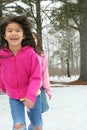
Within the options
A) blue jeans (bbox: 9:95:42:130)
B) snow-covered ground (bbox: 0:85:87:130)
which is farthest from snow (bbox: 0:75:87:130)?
blue jeans (bbox: 9:95:42:130)

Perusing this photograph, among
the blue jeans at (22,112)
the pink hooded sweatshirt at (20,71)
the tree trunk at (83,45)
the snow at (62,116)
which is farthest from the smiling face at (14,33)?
the tree trunk at (83,45)

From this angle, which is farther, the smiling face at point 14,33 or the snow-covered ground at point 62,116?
the snow-covered ground at point 62,116

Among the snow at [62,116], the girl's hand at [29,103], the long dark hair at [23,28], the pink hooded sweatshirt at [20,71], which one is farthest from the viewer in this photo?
the snow at [62,116]

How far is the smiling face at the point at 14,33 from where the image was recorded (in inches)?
167

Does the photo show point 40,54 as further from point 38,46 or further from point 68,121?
point 68,121

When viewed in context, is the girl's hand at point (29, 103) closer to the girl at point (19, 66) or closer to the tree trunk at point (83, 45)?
the girl at point (19, 66)

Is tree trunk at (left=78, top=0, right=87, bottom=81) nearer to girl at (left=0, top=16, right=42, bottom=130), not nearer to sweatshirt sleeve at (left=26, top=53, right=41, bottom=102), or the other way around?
girl at (left=0, top=16, right=42, bottom=130)

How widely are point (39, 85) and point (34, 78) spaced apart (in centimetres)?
9

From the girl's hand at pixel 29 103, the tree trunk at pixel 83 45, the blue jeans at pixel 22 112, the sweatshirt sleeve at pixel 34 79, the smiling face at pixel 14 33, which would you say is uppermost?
the smiling face at pixel 14 33

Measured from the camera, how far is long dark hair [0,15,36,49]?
14.1ft

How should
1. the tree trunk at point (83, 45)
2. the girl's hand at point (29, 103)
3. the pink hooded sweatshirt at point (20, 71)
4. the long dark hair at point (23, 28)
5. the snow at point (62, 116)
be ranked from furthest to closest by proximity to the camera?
the tree trunk at point (83, 45) → the snow at point (62, 116) → the long dark hair at point (23, 28) → the pink hooded sweatshirt at point (20, 71) → the girl's hand at point (29, 103)

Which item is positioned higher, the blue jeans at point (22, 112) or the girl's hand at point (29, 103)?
the girl's hand at point (29, 103)

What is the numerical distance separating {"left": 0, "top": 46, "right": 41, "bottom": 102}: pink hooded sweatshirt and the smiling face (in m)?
0.10

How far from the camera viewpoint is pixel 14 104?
4.30m
